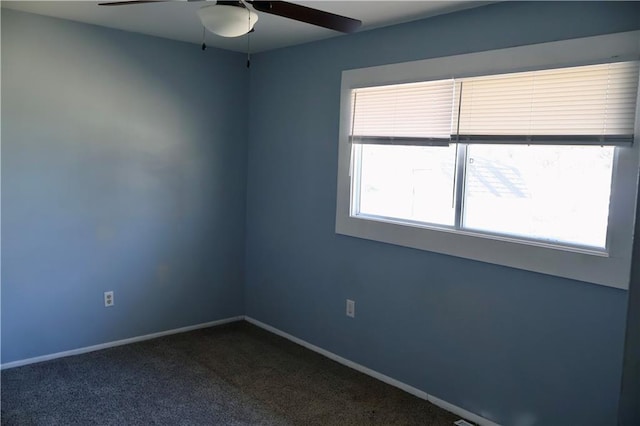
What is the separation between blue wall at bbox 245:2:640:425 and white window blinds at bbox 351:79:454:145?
0.20 meters

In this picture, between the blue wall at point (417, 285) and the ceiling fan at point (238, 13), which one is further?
the blue wall at point (417, 285)

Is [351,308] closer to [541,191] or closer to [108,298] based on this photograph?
[541,191]

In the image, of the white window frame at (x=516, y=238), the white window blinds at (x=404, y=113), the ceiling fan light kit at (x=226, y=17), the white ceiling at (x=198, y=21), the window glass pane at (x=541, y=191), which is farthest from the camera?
the white window blinds at (x=404, y=113)

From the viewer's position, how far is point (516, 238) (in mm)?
2744

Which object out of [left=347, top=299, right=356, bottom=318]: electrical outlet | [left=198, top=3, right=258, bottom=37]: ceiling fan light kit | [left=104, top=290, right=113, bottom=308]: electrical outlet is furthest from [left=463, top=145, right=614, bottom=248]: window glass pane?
[left=104, top=290, right=113, bottom=308]: electrical outlet

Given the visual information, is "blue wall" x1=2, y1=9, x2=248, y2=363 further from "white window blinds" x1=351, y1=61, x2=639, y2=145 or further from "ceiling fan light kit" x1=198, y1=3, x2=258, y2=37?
"ceiling fan light kit" x1=198, y1=3, x2=258, y2=37

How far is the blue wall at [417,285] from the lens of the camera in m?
2.49

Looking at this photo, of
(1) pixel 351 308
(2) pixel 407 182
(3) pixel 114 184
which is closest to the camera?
(2) pixel 407 182

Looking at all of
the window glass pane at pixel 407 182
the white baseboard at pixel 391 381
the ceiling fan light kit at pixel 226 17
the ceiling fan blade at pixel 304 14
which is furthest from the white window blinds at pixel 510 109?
the white baseboard at pixel 391 381

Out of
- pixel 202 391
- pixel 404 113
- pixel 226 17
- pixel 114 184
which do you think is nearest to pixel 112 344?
pixel 202 391

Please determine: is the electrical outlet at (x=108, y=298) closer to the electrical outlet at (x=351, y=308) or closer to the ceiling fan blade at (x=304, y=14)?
the electrical outlet at (x=351, y=308)

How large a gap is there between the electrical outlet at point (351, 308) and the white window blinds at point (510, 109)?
113 centimetres

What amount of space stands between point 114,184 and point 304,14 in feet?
7.41

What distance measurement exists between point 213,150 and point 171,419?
218 cm
